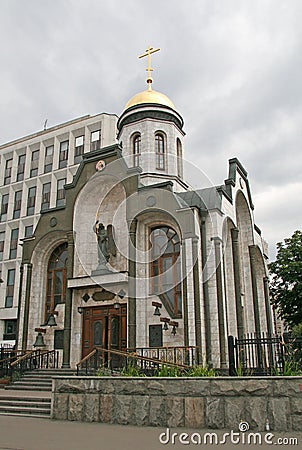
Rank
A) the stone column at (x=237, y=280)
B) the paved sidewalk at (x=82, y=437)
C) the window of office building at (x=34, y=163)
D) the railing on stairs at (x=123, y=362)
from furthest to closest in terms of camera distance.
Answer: the window of office building at (x=34, y=163)
the stone column at (x=237, y=280)
the railing on stairs at (x=123, y=362)
the paved sidewalk at (x=82, y=437)

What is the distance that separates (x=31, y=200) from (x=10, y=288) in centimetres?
813

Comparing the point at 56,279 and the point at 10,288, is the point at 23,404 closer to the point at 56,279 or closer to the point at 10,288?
the point at 56,279

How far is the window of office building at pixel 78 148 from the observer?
37916mm

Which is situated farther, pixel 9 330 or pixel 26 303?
pixel 9 330

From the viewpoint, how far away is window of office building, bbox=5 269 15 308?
118ft

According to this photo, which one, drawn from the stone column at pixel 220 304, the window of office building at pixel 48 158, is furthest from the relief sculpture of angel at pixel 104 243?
the window of office building at pixel 48 158

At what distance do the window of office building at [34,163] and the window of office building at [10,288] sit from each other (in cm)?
946

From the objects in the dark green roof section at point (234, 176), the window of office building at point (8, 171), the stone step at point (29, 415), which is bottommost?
the stone step at point (29, 415)

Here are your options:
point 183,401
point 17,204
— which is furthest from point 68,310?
point 17,204

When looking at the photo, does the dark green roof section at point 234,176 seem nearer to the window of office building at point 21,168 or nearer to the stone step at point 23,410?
the stone step at point 23,410

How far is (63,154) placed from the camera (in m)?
39.2

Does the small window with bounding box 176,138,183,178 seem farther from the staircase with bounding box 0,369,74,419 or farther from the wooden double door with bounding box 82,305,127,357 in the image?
the staircase with bounding box 0,369,74,419

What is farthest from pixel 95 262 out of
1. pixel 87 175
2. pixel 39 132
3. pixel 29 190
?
pixel 39 132

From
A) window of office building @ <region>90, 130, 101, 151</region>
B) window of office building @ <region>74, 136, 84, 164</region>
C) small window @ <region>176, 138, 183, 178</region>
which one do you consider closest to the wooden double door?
small window @ <region>176, 138, 183, 178</region>
